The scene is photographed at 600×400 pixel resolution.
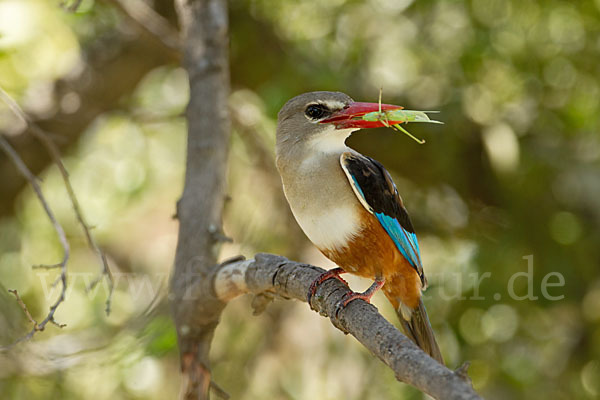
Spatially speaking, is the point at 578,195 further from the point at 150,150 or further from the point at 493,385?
the point at 150,150

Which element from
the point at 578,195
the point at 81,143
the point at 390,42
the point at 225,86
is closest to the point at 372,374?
the point at 578,195

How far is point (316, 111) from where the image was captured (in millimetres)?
2684

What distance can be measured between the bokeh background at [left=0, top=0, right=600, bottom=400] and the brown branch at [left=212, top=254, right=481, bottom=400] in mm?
983

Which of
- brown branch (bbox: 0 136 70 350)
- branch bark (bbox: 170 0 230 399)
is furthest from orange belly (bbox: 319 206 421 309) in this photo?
brown branch (bbox: 0 136 70 350)

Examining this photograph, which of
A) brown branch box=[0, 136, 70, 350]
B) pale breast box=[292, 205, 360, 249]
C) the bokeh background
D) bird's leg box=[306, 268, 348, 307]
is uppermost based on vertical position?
brown branch box=[0, 136, 70, 350]

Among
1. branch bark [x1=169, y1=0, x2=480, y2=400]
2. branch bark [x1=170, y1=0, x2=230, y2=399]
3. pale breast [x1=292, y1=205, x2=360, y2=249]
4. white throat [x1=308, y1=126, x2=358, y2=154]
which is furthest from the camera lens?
branch bark [x1=170, y1=0, x2=230, y2=399]

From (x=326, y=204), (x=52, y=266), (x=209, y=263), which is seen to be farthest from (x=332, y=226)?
(x=52, y=266)

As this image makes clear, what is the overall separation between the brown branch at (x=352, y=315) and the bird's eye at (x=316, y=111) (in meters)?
0.57

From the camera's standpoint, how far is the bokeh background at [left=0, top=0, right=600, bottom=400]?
12.6 feet

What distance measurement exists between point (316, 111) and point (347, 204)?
407 millimetres

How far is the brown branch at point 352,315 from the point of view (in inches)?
57.1

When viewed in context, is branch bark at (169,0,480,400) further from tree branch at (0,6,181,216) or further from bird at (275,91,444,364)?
tree branch at (0,6,181,216)

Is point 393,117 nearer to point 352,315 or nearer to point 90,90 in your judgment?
point 352,315

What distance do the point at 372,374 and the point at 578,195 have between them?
4.81ft
